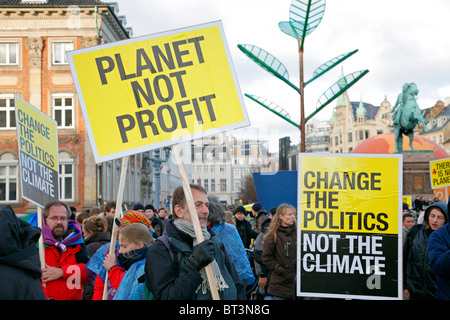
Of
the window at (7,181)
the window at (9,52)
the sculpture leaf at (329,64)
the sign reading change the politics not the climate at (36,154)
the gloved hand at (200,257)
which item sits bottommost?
the window at (7,181)

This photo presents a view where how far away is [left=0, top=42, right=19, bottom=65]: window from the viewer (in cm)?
3225

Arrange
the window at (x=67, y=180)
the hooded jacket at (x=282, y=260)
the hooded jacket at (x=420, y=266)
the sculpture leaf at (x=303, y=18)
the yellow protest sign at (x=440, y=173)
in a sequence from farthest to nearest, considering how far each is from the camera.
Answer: the window at (x=67, y=180), the sculpture leaf at (x=303, y=18), the yellow protest sign at (x=440, y=173), the hooded jacket at (x=282, y=260), the hooded jacket at (x=420, y=266)

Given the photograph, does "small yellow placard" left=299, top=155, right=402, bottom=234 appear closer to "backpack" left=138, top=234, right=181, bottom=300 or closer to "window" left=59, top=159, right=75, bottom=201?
"backpack" left=138, top=234, right=181, bottom=300

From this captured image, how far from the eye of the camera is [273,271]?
6.52 m

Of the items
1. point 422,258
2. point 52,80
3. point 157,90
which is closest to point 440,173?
point 422,258

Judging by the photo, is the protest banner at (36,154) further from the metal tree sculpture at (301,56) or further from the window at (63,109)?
the window at (63,109)

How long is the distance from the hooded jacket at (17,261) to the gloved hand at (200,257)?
32.3 inches

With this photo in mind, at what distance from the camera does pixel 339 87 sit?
13219 mm

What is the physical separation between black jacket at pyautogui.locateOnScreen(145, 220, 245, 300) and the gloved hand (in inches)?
1.3

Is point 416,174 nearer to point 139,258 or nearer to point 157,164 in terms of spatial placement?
point 157,164

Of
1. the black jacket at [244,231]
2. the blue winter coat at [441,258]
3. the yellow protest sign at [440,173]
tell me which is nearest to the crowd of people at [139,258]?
the blue winter coat at [441,258]

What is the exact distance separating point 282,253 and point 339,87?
753 cm

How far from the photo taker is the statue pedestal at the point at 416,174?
31125 mm

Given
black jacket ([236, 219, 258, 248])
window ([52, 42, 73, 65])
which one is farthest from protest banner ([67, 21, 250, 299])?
window ([52, 42, 73, 65])
